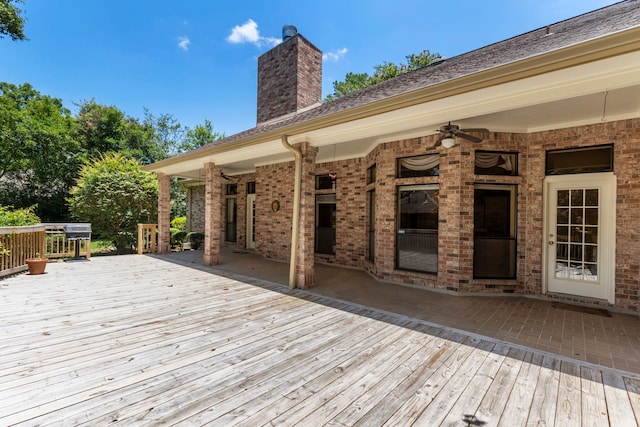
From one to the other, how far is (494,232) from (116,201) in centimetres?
1176

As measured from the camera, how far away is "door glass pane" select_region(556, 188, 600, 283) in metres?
4.36

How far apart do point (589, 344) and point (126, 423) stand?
14.2ft

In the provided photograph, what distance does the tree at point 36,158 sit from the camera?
46.4 feet

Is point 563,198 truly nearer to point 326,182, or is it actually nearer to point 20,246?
point 326,182

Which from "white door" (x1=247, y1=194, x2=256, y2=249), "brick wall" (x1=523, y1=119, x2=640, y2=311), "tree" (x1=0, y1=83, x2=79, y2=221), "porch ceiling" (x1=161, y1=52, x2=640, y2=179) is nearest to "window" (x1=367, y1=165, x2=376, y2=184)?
"porch ceiling" (x1=161, y1=52, x2=640, y2=179)

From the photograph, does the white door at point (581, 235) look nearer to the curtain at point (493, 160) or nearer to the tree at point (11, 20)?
the curtain at point (493, 160)

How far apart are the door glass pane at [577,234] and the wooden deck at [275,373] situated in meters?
2.61

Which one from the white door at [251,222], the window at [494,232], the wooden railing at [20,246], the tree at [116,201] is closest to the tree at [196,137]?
the tree at [116,201]

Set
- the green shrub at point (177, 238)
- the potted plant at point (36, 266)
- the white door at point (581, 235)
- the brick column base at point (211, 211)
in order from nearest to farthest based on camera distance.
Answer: the white door at point (581, 235), the potted plant at point (36, 266), the brick column base at point (211, 211), the green shrub at point (177, 238)

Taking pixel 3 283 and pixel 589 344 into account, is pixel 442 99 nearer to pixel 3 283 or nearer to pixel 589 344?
pixel 589 344

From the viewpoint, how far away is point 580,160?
4.45 meters

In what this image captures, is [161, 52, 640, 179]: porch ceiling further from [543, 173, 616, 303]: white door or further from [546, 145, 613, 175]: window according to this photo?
[543, 173, 616, 303]: white door

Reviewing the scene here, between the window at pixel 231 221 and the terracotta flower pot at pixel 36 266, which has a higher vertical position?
the window at pixel 231 221

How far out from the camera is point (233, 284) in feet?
17.6
